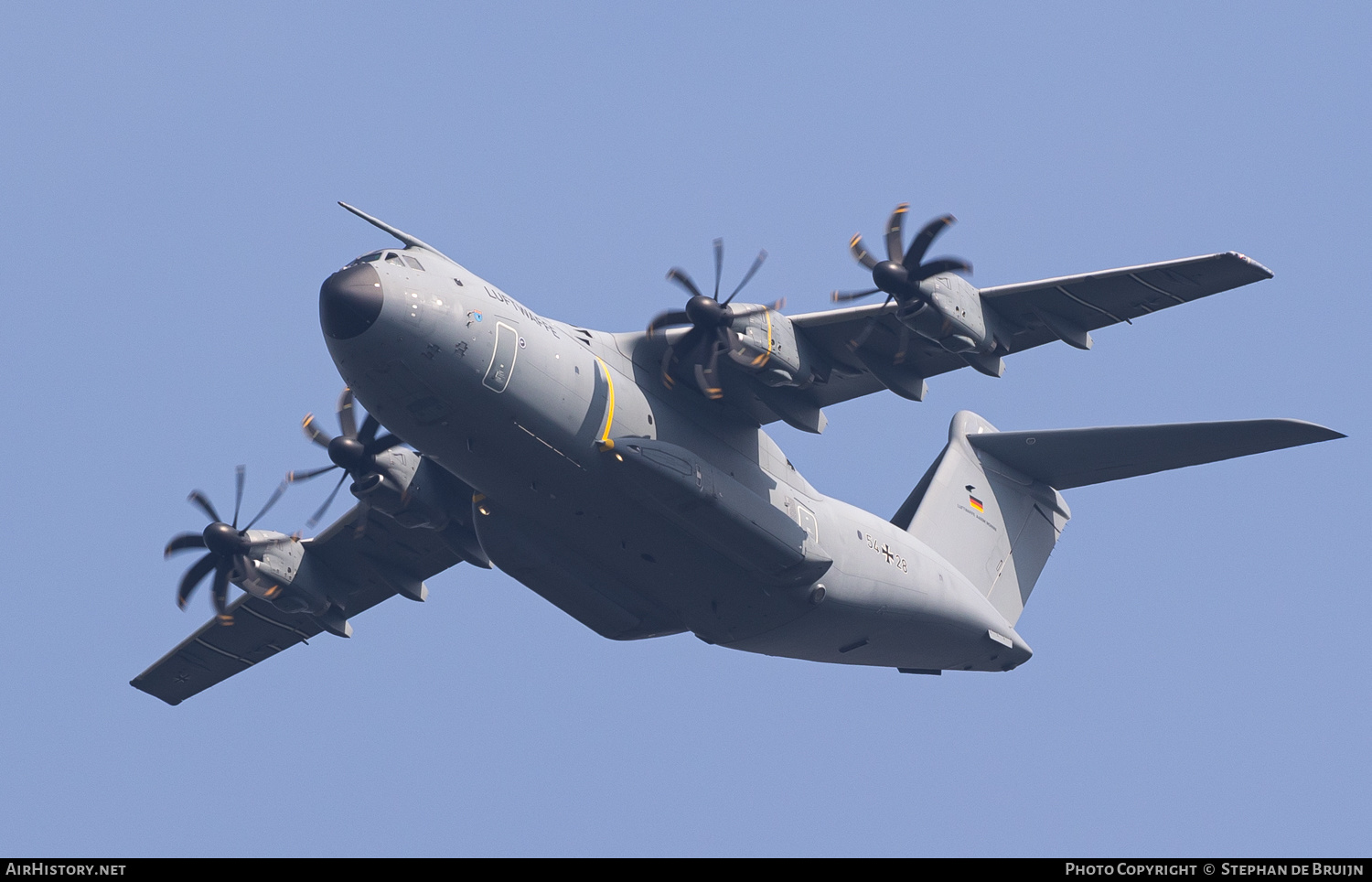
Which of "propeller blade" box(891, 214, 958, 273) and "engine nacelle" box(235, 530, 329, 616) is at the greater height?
"propeller blade" box(891, 214, 958, 273)

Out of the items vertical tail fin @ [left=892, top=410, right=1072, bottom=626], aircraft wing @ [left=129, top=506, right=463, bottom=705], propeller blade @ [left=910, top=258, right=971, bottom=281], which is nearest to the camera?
propeller blade @ [left=910, top=258, right=971, bottom=281]

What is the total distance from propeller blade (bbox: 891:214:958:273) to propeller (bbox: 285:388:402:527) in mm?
7973

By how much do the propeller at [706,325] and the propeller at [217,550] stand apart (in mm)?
7870

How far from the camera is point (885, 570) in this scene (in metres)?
24.3

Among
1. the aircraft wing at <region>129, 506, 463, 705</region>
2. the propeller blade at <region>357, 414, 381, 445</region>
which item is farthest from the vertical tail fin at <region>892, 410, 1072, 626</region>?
the propeller blade at <region>357, 414, 381, 445</region>

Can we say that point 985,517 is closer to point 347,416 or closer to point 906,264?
point 906,264

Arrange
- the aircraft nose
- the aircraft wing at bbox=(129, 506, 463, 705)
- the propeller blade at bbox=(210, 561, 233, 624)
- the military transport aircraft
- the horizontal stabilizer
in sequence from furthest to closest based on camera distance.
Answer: the aircraft wing at bbox=(129, 506, 463, 705), the propeller blade at bbox=(210, 561, 233, 624), the horizontal stabilizer, the military transport aircraft, the aircraft nose

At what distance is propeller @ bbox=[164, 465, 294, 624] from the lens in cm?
2594

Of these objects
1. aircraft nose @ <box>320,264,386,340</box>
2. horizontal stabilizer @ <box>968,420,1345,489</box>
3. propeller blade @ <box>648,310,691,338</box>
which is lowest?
aircraft nose @ <box>320,264,386,340</box>

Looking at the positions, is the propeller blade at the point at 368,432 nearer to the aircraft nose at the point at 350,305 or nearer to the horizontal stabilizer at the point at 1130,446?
the aircraft nose at the point at 350,305

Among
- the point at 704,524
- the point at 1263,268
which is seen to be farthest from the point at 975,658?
the point at 1263,268

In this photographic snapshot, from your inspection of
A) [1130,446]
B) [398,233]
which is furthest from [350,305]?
[1130,446]

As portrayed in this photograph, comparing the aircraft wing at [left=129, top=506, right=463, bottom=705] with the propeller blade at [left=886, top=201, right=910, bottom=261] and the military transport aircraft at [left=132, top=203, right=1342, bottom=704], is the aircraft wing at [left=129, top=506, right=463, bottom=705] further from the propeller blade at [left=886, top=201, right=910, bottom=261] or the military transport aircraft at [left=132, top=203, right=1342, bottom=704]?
the propeller blade at [left=886, top=201, right=910, bottom=261]

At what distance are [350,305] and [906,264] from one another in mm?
7193
